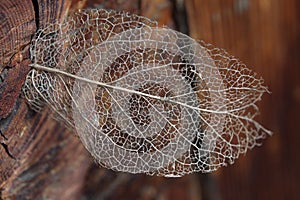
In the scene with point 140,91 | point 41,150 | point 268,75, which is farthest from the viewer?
point 268,75

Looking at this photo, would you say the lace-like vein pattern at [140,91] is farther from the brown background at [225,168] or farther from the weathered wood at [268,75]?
the weathered wood at [268,75]

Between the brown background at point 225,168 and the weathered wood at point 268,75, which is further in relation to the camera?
the weathered wood at point 268,75

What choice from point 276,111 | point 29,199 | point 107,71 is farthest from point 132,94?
point 276,111

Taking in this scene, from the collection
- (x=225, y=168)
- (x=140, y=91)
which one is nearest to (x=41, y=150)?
(x=140, y=91)

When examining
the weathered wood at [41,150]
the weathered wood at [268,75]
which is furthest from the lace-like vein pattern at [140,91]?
the weathered wood at [268,75]

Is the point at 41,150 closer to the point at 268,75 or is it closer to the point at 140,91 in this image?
the point at 140,91
